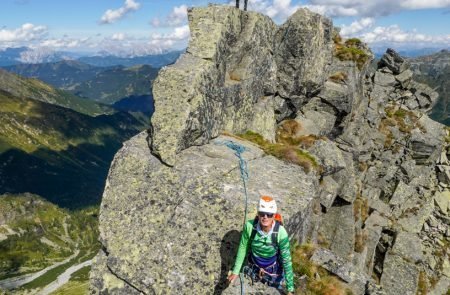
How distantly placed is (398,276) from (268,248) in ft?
103

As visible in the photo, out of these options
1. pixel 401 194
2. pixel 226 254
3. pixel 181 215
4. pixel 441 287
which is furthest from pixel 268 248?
pixel 401 194

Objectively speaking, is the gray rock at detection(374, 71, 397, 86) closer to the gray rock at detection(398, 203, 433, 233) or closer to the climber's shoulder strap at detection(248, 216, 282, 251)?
the gray rock at detection(398, 203, 433, 233)

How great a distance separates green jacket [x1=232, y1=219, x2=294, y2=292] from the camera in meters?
15.9

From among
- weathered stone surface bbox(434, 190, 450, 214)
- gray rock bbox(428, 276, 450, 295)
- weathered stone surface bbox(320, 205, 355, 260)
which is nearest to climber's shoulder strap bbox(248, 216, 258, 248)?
weathered stone surface bbox(320, 205, 355, 260)

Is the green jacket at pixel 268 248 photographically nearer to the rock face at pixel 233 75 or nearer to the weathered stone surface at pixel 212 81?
the weathered stone surface at pixel 212 81

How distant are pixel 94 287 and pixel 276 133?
23072mm

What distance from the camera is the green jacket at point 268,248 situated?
15930 mm

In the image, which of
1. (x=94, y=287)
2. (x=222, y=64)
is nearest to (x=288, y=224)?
(x=94, y=287)

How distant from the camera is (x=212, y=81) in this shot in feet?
91.2

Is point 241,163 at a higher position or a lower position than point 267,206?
lower

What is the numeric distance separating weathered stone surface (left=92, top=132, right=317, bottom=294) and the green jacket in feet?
11.2

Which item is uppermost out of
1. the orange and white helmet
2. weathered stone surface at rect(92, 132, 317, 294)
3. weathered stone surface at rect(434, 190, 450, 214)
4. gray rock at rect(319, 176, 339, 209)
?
the orange and white helmet

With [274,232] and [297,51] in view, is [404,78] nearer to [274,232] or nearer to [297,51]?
[297,51]

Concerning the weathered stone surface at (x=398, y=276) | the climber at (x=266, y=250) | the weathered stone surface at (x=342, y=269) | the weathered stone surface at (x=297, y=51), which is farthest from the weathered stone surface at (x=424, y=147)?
the climber at (x=266, y=250)
